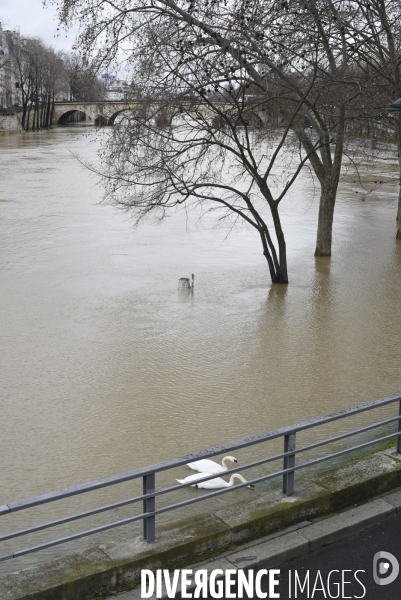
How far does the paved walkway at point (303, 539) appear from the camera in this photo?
4871 mm

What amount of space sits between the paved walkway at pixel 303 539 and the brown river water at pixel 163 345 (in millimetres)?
2345

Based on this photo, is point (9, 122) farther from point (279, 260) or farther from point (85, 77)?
point (279, 260)

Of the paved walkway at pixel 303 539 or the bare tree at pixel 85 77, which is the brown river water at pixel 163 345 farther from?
the bare tree at pixel 85 77

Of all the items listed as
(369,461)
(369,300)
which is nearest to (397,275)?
(369,300)

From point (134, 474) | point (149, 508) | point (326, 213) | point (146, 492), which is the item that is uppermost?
point (326, 213)

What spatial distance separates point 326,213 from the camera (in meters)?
20.4

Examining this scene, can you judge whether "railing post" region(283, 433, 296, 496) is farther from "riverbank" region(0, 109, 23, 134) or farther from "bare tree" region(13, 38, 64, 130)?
"riverbank" region(0, 109, 23, 134)

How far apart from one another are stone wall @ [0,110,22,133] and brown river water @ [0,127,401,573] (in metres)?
60.3

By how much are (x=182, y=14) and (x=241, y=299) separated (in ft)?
20.1

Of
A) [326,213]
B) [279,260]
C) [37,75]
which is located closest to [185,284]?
[279,260]

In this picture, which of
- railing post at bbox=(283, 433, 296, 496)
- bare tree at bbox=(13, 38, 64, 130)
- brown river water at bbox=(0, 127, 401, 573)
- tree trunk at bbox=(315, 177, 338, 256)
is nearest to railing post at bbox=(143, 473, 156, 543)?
railing post at bbox=(283, 433, 296, 496)

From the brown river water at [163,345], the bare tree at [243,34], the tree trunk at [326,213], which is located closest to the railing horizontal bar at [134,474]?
the brown river water at [163,345]

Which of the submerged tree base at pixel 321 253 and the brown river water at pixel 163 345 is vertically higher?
the submerged tree base at pixel 321 253

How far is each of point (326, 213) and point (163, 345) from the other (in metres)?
8.58
